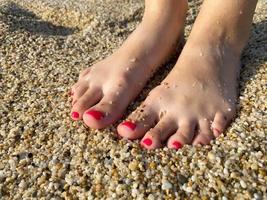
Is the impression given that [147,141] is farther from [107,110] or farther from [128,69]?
[128,69]

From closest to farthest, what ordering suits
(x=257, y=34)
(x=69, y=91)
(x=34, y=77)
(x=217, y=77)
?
1. (x=217, y=77)
2. (x=69, y=91)
3. (x=34, y=77)
4. (x=257, y=34)

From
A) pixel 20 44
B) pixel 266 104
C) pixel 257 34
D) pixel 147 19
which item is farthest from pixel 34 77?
pixel 257 34

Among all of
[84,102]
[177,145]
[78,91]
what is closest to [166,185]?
[177,145]

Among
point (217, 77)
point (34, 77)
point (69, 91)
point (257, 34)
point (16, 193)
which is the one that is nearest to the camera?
point (16, 193)

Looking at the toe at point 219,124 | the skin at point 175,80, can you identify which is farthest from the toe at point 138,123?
the toe at point 219,124

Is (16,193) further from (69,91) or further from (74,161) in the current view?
(69,91)

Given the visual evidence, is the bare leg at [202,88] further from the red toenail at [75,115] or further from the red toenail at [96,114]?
the red toenail at [75,115]
